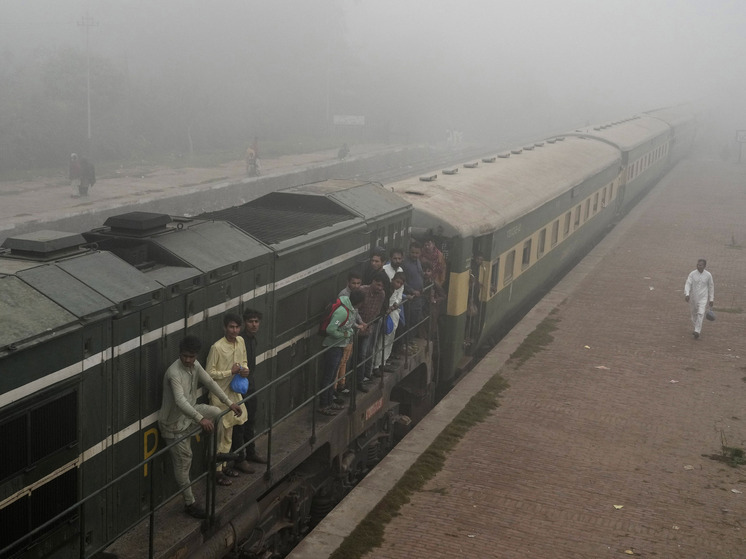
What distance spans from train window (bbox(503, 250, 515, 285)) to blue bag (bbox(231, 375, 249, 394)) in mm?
9441

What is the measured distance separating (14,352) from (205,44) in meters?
68.9

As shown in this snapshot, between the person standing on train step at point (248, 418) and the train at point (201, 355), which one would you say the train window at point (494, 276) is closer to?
the train at point (201, 355)

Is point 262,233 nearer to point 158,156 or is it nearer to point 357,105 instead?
point 158,156

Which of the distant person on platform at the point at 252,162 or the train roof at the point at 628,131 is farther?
the distant person on platform at the point at 252,162

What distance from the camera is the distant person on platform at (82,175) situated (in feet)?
110

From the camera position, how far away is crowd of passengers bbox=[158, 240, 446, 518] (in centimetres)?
727

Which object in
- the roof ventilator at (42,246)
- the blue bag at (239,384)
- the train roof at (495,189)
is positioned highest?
the roof ventilator at (42,246)

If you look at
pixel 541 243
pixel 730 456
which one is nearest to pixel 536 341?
pixel 541 243

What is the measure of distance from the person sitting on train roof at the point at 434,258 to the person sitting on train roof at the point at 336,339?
344cm

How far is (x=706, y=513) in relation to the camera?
9.80 m

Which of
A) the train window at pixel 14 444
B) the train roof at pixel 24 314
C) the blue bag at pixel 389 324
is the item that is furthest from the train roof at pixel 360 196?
the train window at pixel 14 444

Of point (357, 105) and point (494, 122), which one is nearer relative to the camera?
point (357, 105)

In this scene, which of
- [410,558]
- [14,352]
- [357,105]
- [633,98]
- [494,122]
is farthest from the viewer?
[633,98]

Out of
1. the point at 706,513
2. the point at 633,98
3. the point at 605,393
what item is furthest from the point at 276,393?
the point at 633,98
